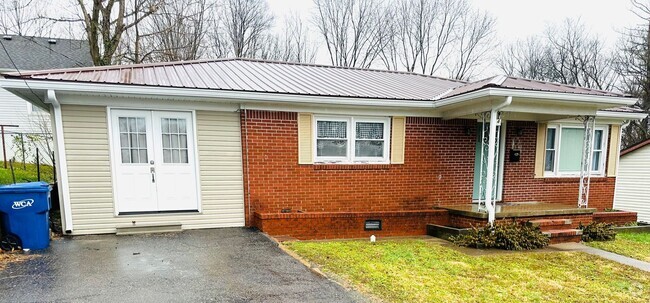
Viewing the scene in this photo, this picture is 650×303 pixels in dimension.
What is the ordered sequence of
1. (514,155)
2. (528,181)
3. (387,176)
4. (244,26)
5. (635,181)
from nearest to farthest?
(387,176) < (514,155) < (528,181) < (635,181) < (244,26)

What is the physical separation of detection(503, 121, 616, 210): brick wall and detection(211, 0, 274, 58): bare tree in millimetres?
19050

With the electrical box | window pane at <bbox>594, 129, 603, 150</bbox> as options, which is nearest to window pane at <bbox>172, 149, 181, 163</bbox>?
the electrical box

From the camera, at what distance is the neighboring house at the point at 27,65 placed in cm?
1289

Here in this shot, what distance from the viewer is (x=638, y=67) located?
1781 cm

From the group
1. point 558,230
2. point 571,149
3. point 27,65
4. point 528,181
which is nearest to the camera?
point 558,230

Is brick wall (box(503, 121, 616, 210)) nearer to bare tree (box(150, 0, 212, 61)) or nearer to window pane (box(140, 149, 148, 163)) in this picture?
window pane (box(140, 149, 148, 163))

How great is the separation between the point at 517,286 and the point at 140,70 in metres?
7.44

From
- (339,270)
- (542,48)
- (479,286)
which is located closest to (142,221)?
(339,270)

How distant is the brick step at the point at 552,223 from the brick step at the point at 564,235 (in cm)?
12

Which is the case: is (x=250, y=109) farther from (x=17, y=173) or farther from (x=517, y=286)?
(x=17, y=173)

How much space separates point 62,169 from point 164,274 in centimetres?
321

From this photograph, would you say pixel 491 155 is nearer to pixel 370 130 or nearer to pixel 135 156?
pixel 370 130

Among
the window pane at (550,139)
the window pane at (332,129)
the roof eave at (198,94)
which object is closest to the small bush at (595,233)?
the window pane at (550,139)

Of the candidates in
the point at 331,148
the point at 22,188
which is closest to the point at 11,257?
the point at 22,188
